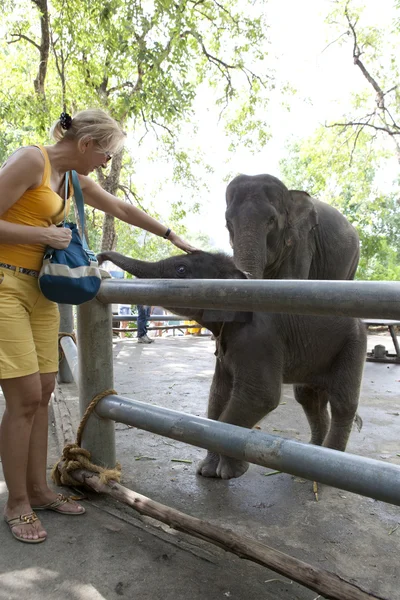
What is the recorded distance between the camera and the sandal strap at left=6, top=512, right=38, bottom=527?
220 cm

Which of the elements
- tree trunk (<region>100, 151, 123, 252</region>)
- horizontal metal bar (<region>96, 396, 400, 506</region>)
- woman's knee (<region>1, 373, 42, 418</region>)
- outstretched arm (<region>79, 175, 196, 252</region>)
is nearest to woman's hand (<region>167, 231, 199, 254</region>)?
outstretched arm (<region>79, 175, 196, 252</region>)

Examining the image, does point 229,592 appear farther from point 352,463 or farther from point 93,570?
point 352,463

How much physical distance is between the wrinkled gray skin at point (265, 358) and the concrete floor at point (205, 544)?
0.27 m

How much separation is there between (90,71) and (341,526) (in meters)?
11.0

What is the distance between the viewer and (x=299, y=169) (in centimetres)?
3108

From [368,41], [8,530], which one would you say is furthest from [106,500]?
[368,41]

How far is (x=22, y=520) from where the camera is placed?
221cm

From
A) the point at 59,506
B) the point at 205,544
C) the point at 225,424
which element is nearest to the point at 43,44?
the point at 59,506

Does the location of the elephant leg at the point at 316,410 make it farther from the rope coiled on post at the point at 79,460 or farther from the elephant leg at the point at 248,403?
the rope coiled on post at the point at 79,460

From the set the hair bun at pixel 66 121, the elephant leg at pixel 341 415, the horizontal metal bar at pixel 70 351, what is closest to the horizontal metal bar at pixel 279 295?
the hair bun at pixel 66 121

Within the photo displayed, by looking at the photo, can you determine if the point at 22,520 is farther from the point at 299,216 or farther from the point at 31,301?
the point at 299,216

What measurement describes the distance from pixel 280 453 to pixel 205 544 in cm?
68

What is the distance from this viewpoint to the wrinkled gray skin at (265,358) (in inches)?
119

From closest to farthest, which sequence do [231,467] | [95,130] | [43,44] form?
[95,130]
[231,467]
[43,44]
